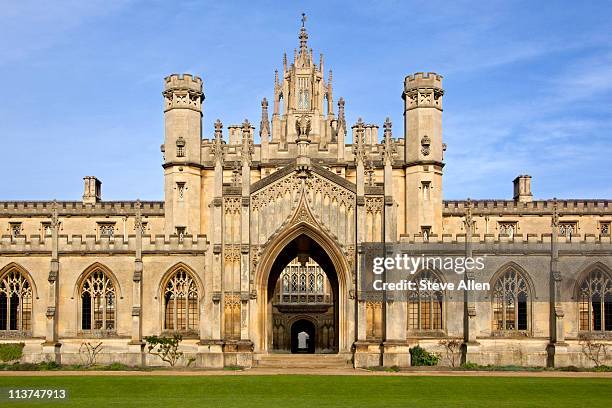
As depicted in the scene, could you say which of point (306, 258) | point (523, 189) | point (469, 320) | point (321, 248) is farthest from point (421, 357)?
point (523, 189)

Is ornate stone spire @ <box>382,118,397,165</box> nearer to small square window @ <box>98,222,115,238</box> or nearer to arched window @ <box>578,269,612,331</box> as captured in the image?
arched window @ <box>578,269,612,331</box>

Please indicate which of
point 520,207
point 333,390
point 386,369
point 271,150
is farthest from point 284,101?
point 333,390

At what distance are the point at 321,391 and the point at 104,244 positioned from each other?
66.7ft

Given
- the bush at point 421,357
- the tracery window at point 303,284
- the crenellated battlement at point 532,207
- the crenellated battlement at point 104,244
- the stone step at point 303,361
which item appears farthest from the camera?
the tracery window at point 303,284

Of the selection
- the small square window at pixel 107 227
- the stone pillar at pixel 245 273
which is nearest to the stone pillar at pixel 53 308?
the stone pillar at pixel 245 273

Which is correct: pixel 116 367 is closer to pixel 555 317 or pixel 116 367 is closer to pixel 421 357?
pixel 421 357

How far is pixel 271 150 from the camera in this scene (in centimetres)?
5903

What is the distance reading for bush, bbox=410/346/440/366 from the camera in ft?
151

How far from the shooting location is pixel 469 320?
46.8m

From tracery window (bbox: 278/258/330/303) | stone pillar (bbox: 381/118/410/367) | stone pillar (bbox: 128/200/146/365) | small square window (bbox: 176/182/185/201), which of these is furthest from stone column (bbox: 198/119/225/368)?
tracery window (bbox: 278/258/330/303)

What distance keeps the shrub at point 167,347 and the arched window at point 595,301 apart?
20.4m

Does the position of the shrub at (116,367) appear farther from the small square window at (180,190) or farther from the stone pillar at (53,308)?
the small square window at (180,190)

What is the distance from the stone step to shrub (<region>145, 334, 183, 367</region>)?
3978 millimetres

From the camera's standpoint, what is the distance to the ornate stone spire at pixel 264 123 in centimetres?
5894
